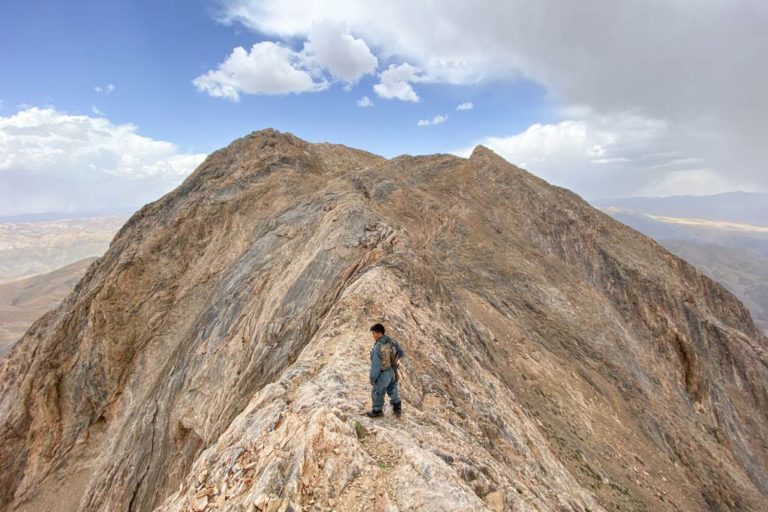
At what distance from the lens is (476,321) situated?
2300cm

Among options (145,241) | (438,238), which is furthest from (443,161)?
(145,241)

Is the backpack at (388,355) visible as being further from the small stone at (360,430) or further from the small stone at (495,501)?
the small stone at (495,501)

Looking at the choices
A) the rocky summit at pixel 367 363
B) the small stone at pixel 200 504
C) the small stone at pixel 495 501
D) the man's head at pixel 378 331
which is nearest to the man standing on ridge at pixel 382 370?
the man's head at pixel 378 331

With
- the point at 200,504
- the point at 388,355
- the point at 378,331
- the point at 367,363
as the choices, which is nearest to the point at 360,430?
A: the point at 388,355

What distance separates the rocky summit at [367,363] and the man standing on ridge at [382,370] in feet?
1.47

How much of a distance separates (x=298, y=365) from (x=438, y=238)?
799 inches

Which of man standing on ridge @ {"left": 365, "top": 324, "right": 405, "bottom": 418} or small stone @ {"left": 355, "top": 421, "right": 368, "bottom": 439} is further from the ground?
man standing on ridge @ {"left": 365, "top": 324, "right": 405, "bottom": 418}

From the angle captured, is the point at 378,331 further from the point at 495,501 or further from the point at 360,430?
the point at 495,501

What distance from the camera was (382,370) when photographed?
8.97 metres

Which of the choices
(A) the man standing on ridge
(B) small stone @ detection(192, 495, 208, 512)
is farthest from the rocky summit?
(A) the man standing on ridge

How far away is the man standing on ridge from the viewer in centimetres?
891

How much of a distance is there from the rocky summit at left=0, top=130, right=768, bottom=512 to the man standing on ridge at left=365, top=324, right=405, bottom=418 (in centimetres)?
45

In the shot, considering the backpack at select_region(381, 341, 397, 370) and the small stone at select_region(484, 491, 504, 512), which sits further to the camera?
the backpack at select_region(381, 341, 397, 370)

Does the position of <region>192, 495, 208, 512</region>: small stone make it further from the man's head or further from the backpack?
the man's head
